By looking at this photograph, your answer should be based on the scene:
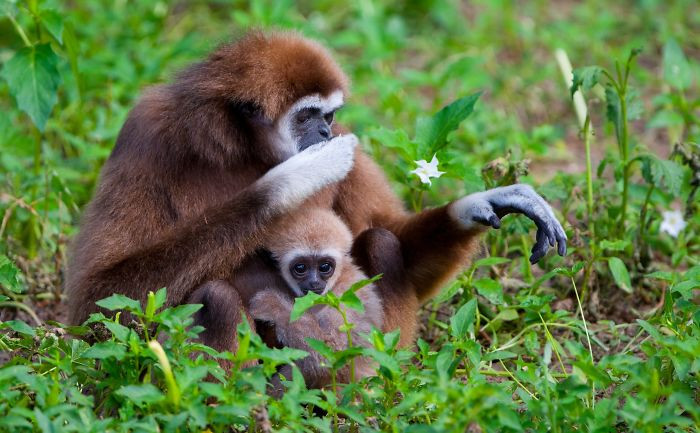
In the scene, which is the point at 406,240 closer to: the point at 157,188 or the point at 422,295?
the point at 422,295

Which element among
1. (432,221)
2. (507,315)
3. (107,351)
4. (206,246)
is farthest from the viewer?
(507,315)

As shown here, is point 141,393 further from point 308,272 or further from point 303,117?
point 303,117

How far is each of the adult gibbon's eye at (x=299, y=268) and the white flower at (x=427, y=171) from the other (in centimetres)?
88

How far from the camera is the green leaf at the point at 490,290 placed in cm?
601

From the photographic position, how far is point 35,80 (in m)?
6.48

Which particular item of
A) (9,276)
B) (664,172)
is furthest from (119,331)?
(664,172)

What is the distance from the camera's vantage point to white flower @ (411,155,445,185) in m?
5.96

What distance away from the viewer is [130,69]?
9055 millimetres

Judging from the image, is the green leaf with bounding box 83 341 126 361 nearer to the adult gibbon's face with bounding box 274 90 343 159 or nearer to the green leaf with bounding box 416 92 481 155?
the adult gibbon's face with bounding box 274 90 343 159

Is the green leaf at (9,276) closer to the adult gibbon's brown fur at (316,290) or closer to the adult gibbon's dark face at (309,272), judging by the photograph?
the adult gibbon's brown fur at (316,290)

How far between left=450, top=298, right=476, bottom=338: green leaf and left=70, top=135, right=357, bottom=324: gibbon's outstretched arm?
101 centimetres

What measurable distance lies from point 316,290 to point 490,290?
43.0 inches

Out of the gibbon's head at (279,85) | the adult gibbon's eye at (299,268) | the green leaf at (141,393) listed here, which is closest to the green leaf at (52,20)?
the gibbon's head at (279,85)

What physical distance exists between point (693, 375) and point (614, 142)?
491 cm
